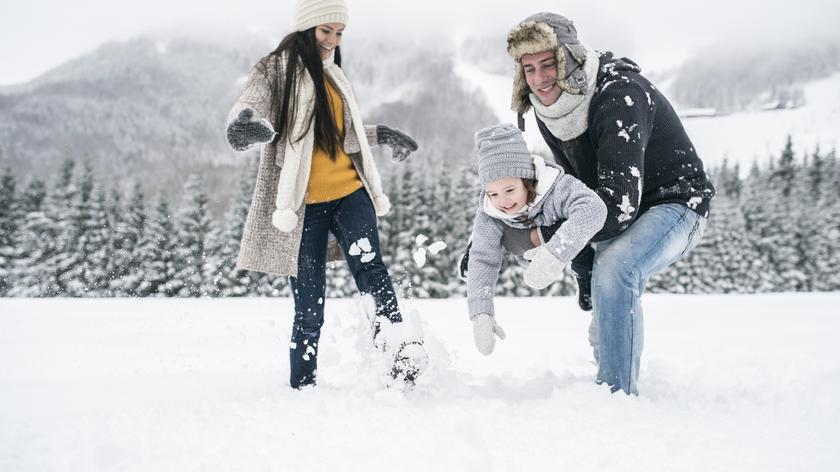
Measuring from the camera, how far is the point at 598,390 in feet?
7.57

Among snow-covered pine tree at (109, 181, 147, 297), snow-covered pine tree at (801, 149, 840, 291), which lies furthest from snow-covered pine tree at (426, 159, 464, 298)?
snow-covered pine tree at (801, 149, 840, 291)

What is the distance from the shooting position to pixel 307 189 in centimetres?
305

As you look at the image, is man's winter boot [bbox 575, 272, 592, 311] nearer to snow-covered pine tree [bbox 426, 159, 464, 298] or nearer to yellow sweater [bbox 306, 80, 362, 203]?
yellow sweater [bbox 306, 80, 362, 203]

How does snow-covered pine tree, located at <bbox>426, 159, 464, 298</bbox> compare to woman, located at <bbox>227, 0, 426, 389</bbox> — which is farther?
snow-covered pine tree, located at <bbox>426, 159, 464, 298</bbox>

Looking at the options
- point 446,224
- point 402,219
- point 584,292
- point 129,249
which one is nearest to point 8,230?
point 129,249

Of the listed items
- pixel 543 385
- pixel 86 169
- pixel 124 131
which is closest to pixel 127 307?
pixel 543 385

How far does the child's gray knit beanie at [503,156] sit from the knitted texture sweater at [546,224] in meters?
0.09

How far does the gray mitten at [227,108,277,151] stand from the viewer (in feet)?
8.73

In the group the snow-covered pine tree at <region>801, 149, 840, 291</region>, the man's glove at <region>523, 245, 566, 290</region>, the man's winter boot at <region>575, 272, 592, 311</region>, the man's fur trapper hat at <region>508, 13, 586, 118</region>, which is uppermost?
the man's fur trapper hat at <region>508, 13, 586, 118</region>

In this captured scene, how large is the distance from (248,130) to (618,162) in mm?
1880

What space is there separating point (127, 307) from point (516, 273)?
72.3ft

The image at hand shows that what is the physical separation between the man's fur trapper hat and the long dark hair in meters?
1.12

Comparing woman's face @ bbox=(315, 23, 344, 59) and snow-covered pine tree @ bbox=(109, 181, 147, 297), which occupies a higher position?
woman's face @ bbox=(315, 23, 344, 59)

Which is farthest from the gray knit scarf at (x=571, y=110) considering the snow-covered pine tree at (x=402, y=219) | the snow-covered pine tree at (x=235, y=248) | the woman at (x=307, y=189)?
the snow-covered pine tree at (x=235, y=248)
